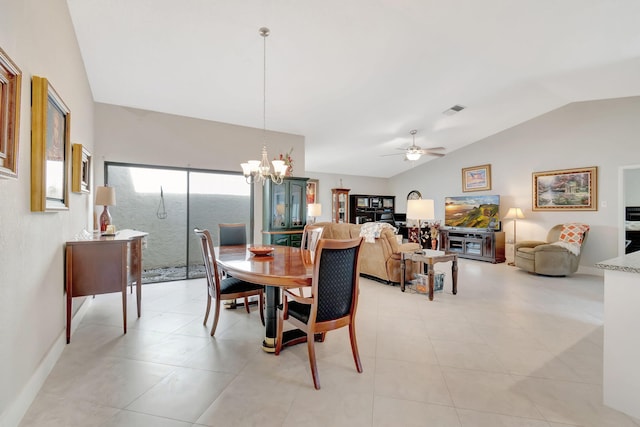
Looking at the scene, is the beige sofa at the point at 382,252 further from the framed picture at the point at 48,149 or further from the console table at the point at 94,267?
the framed picture at the point at 48,149

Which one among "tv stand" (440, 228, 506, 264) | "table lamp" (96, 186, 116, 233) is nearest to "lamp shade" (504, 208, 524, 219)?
"tv stand" (440, 228, 506, 264)

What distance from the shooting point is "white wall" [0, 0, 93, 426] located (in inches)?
56.7

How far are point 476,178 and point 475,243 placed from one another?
69.8 inches

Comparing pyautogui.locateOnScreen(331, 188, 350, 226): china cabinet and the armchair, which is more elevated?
pyautogui.locateOnScreen(331, 188, 350, 226): china cabinet

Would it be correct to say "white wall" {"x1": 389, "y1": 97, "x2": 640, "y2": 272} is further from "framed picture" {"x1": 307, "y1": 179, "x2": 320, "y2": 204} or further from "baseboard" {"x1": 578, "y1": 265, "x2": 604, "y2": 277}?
"framed picture" {"x1": 307, "y1": 179, "x2": 320, "y2": 204}

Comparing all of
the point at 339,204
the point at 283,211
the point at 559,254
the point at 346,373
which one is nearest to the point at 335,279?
the point at 346,373

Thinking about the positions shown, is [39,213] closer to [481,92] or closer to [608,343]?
[608,343]

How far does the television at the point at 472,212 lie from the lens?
6.62 metres

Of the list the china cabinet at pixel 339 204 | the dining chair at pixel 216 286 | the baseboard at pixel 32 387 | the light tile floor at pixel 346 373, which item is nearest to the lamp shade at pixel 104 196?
the light tile floor at pixel 346 373

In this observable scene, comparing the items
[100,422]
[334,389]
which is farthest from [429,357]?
[100,422]

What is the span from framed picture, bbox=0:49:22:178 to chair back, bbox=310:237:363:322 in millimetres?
1682

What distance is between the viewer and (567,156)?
18.7 feet

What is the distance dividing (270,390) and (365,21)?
342 cm

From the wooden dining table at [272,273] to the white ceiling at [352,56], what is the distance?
2359 millimetres
